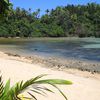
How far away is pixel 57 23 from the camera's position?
390ft

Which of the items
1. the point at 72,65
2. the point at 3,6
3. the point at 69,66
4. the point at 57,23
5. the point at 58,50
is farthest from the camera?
the point at 57,23

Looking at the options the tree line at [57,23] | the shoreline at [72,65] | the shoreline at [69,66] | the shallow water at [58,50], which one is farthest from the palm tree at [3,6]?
the tree line at [57,23]

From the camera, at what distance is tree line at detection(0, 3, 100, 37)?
339 ft

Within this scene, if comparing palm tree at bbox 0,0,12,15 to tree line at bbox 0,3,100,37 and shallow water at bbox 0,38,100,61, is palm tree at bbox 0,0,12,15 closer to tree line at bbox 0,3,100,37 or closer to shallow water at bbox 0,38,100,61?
shallow water at bbox 0,38,100,61

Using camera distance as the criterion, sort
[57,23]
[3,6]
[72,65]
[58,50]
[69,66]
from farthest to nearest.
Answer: [57,23]
[58,50]
[72,65]
[69,66]
[3,6]

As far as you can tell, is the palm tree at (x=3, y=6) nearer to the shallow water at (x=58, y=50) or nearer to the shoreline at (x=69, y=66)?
the shoreline at (x=69, y=66)

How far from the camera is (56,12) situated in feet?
395

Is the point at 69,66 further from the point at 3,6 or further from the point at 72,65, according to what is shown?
the point at 3,6

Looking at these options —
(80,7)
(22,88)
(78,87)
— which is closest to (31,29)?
(80,7)

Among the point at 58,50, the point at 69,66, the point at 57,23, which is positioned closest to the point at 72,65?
the point at 69,66

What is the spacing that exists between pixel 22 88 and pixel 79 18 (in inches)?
4897

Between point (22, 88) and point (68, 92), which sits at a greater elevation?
point (22, 88)

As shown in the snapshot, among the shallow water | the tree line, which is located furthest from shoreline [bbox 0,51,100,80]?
the tree line

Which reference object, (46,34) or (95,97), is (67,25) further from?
(95,97)
